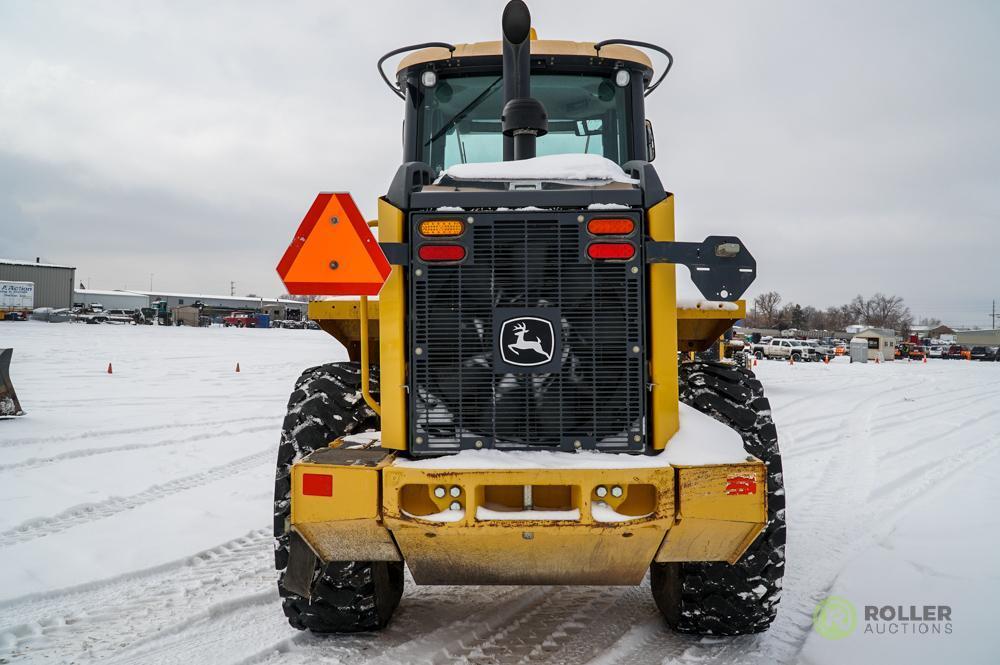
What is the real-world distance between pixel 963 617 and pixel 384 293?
3239mm

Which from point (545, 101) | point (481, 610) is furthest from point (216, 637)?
point (545, 101)

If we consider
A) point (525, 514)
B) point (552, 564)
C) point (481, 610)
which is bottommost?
point (481, 610)

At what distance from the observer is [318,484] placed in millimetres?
2516

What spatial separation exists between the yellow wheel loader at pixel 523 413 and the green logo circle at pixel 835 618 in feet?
1.56

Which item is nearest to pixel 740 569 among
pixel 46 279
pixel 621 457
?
pixel 621 457

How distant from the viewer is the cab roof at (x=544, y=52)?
12.9ft

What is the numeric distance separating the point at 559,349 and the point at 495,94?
6.35 feet

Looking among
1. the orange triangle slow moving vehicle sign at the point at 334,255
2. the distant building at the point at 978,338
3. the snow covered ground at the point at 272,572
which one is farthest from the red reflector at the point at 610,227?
the distant building at the point at 978,338

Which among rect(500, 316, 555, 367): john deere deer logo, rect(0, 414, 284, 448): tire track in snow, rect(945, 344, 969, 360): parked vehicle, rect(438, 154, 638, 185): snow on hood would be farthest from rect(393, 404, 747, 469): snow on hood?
rect(945, 344, 969, 360): parked vehicle

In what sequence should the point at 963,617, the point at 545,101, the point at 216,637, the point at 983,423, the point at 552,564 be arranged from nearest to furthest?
the point at 552,564 → the point at 216,637 → the point at 963,617 → the point at 545,101 → the point at 983,423

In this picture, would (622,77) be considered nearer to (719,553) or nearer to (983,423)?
(719,553)

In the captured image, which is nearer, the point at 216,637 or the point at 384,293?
the point at 384,293

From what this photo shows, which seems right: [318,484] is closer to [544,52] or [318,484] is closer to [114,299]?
[544,52]

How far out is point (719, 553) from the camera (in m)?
2.63
